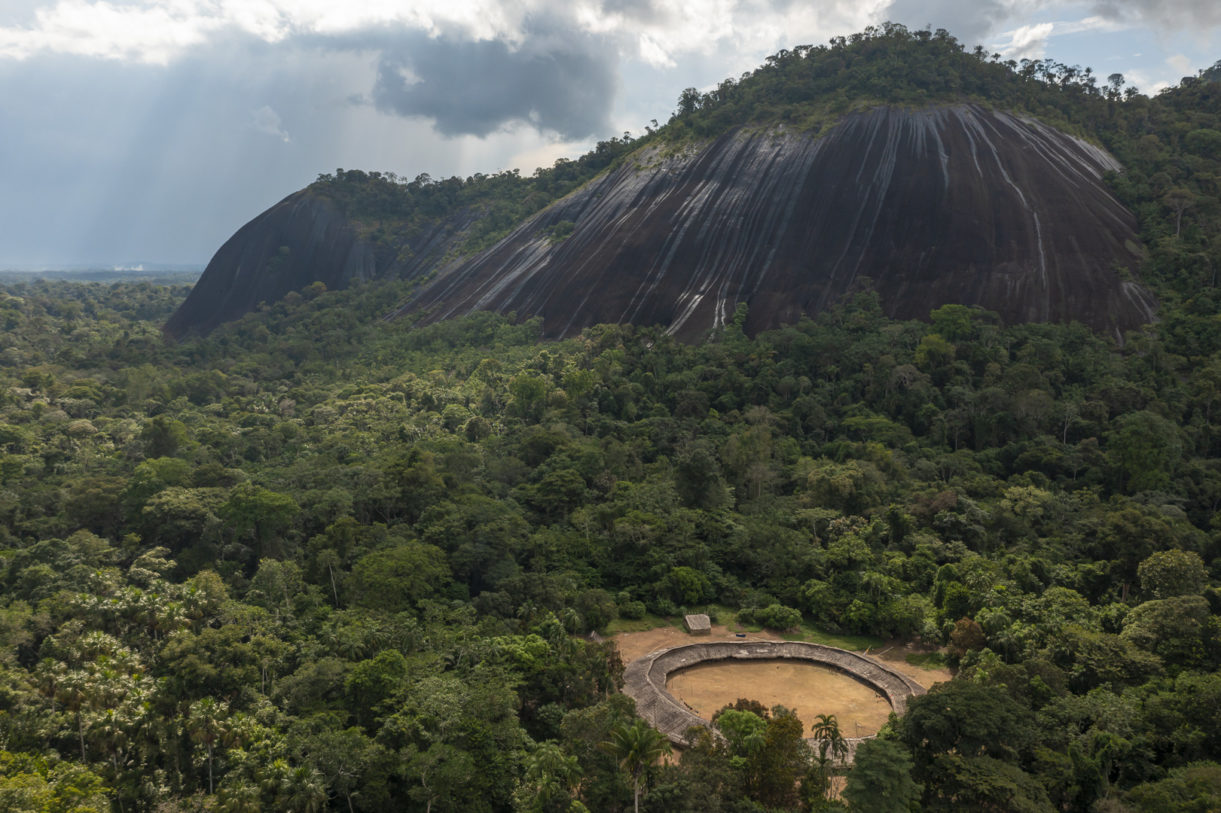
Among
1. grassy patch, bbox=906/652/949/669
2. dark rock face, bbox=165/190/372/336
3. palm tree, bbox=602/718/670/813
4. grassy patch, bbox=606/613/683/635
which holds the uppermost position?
dark rock face, bbox=165/190/372/336

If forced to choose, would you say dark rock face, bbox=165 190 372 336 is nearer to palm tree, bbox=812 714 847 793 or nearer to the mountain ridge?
the mountain ridge

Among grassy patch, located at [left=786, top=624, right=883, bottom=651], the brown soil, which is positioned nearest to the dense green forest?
grassy patch, located at [left=786, top=624, right=883, bottom=651]

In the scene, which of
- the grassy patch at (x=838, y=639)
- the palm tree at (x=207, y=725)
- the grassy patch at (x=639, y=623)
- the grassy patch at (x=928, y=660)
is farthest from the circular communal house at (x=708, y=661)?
the palm tree at (x=207, y=725)

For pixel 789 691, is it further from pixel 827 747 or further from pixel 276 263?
pixel 276 263

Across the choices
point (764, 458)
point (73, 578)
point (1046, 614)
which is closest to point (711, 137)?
point (764, 458)

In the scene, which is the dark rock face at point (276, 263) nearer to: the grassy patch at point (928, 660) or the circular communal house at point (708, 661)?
the circular communal house at point (708, 661)

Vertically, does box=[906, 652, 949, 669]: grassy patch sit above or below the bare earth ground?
above

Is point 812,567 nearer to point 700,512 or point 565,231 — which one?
point 700,512

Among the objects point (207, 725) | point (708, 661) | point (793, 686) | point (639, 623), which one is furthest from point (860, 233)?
point (207, 725)
